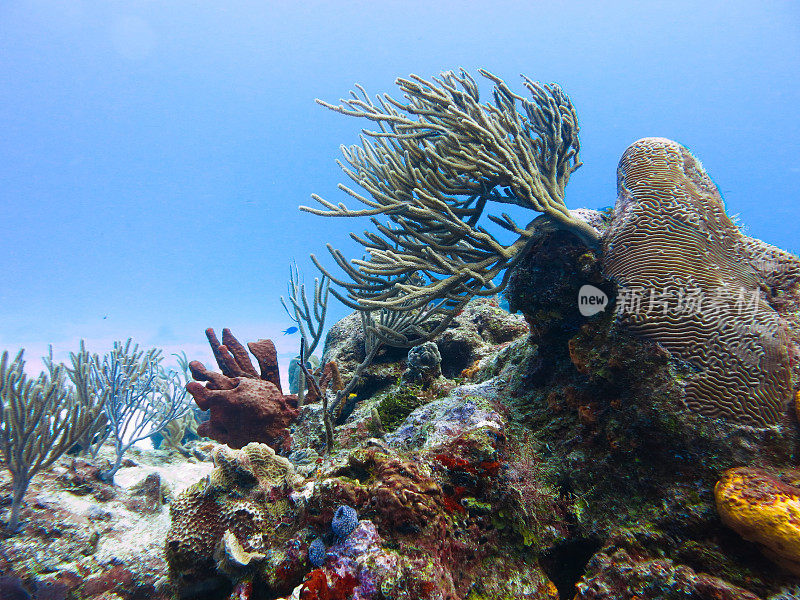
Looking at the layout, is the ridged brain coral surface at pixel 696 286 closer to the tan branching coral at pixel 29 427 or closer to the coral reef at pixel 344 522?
the coral reef at pixel 344 522

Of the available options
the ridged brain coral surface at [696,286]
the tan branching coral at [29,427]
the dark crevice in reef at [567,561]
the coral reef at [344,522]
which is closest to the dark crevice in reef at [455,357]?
the ridged brain coral surface at [696,286]

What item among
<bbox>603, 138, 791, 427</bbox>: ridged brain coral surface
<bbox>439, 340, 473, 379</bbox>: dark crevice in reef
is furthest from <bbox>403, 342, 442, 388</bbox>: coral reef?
<bbox>603, 138, 791, 427</bbox>: ridged brain coral surface

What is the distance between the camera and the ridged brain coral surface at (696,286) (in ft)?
7.41

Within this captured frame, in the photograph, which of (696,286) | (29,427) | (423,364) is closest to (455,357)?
(423,364)

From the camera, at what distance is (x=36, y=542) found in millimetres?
3236

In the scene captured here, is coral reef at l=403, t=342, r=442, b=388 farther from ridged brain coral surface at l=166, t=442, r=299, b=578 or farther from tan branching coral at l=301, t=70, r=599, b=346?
ridged brain coral surface at l=166, t=442, r=299, b=578

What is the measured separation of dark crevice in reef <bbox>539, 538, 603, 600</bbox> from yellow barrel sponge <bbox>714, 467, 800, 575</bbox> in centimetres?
80

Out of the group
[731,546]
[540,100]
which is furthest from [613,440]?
[540,100]

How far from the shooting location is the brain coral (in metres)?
2.29

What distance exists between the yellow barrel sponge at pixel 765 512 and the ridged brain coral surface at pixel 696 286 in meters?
0.42

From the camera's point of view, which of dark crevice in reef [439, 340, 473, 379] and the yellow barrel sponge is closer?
the yellow barrel sponge

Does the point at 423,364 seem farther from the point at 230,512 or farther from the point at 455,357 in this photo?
the point at 230,512

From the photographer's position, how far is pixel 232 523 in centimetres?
254

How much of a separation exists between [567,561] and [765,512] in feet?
3.98
